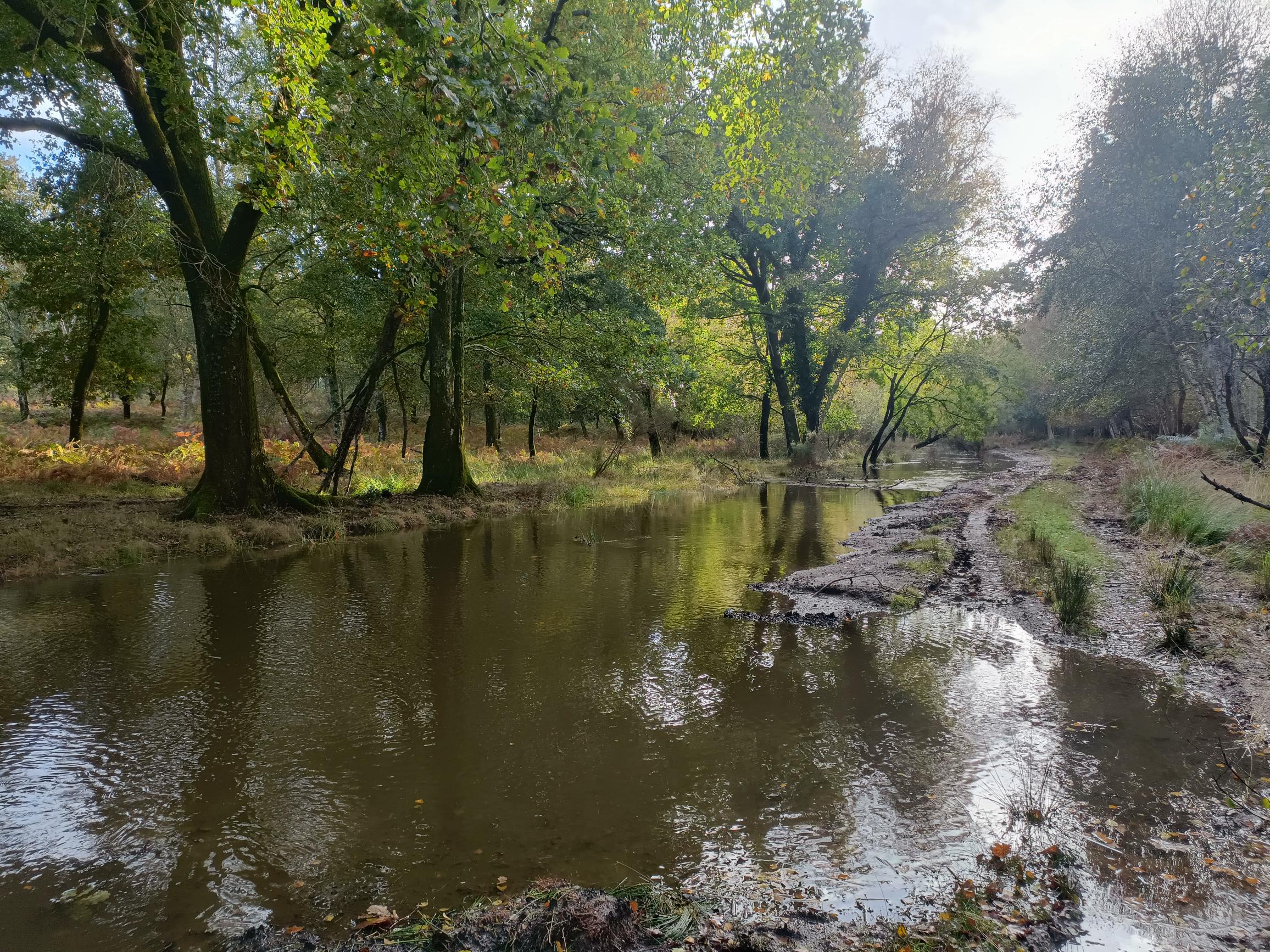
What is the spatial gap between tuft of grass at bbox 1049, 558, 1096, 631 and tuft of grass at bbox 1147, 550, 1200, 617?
0.57 m

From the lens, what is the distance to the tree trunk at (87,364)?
59.3 feet

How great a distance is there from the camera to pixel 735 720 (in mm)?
4449

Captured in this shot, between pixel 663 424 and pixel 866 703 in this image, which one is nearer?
pixel 866 703

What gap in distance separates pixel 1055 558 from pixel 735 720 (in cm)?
660

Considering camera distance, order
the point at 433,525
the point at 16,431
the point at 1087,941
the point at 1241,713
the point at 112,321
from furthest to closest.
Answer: the point at 16,431 < the point at 112,321 < the point at 433,525 < the point at 1241,713 < the point at 1087,941

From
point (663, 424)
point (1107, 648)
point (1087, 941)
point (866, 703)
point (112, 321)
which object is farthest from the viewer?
point (663, 424)

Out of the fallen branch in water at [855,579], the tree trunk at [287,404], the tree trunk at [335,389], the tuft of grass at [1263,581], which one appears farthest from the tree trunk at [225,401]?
the tuft of grass at [1263,581]

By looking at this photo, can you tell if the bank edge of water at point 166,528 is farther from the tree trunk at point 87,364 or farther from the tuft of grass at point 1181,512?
the tuft of grass at point 1181,512

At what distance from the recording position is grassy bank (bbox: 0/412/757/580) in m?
9.11

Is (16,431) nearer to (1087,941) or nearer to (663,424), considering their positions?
(663,424)

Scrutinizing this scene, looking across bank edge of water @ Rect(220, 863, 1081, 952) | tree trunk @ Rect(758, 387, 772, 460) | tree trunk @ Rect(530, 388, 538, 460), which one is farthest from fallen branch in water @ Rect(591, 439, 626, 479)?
bank edge of water @ Rect(220, 863, 1081, 952)

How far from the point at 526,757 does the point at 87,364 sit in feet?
71.8

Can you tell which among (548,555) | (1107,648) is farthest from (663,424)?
(1107,648)

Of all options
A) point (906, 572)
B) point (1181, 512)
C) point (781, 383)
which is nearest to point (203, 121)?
point (906, 572)
